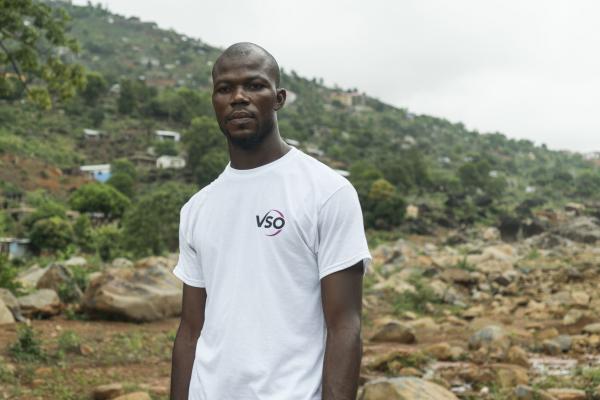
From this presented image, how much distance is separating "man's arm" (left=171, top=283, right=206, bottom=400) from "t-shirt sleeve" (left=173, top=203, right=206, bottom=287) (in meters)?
0.03

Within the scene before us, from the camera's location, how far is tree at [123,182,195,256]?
20.4 metres

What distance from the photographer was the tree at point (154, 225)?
20.4 m

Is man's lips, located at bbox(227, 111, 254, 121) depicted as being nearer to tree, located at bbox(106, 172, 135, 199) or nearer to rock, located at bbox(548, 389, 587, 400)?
rock, located at bbox(548, 389, 587, 400)

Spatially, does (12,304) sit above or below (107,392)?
below

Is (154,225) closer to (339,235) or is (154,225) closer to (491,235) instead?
(491,235)

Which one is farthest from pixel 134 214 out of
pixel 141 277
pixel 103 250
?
pixel 141 277

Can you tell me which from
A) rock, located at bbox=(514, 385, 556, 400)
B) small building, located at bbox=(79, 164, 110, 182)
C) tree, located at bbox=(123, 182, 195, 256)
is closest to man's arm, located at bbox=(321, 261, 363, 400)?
rock, located at bbox=(514, 385, 556, 400)

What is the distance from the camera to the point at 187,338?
2.09 metres

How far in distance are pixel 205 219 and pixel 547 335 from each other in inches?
325

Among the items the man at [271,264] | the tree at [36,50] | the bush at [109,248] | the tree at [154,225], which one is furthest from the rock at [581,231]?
the man at [271,264]

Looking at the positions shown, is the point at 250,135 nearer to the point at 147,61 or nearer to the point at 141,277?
the point at 141,277

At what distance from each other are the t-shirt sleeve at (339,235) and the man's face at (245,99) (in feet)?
1.00

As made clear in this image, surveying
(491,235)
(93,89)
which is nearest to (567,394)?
(491,235)

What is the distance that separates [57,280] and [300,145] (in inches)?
2072
